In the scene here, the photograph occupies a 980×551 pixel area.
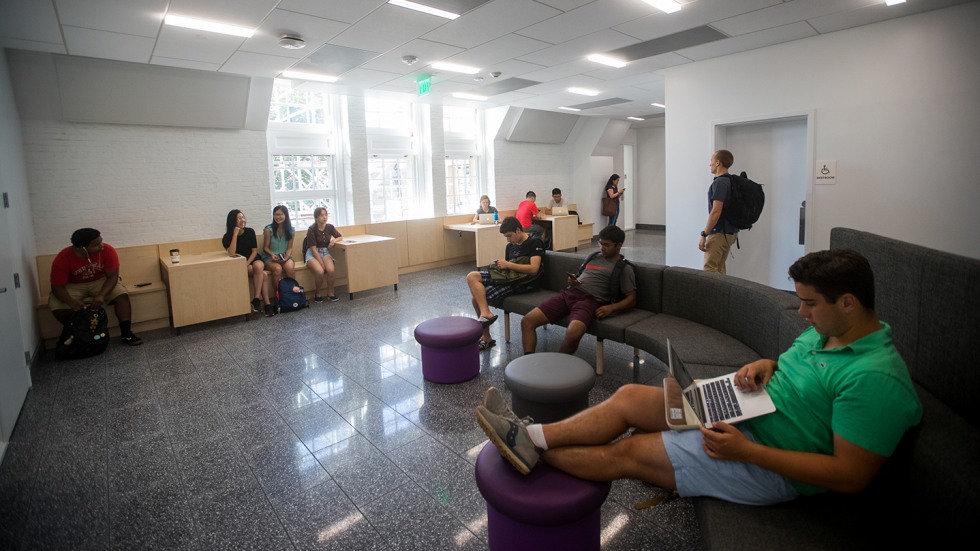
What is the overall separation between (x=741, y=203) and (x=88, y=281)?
20.9 ft

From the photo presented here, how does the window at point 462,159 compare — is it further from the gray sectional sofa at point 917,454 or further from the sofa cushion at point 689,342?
the gray sectional sofa at point 917,454

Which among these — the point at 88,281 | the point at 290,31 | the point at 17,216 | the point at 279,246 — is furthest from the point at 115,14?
the point at 279,246

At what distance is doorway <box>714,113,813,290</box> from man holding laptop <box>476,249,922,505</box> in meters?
4.56

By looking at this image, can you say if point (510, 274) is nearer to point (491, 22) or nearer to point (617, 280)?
point (617, 280)

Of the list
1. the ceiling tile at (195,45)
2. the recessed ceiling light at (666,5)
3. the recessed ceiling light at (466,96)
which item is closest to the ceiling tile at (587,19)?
the recessed ceiling light at (666,5)

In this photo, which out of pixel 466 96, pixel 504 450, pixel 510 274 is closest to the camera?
pixel 504 450

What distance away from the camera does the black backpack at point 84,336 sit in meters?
4.64

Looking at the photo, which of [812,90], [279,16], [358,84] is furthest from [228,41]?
[812,90]

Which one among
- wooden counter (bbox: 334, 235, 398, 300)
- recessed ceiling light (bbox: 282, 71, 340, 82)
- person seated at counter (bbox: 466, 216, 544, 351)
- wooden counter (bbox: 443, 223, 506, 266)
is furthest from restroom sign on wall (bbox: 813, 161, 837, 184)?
recessed ceiling light (bbox: 282, 71, 340, 82)

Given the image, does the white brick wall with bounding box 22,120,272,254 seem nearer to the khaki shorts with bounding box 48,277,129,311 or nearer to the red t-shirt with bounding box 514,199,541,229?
the khaki shorts with bounding box 48,277,129,311

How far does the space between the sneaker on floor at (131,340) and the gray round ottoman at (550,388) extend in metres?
4.30

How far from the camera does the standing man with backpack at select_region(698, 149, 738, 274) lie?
14.9ft

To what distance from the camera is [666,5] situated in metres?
4.16

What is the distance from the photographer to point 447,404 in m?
3.43
